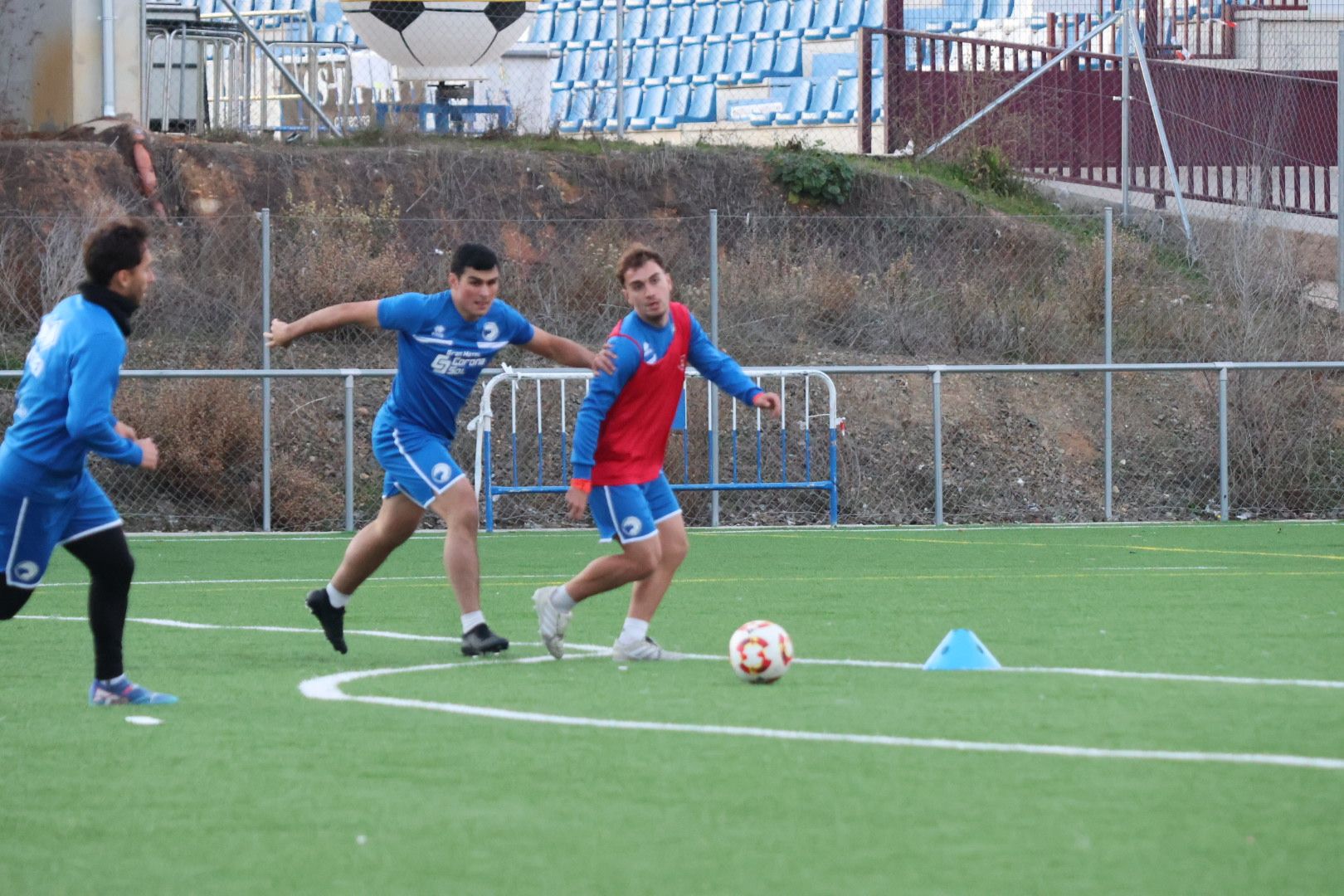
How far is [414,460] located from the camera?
28.5 feet

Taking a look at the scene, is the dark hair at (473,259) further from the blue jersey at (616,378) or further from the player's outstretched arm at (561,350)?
the blue jersey at (616,378)

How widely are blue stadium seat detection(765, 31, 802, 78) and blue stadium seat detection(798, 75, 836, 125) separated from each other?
1020mm

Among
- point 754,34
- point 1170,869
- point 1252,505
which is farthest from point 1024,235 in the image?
point 1170,869

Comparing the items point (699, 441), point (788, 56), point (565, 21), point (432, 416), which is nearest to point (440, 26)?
point (788, 56)

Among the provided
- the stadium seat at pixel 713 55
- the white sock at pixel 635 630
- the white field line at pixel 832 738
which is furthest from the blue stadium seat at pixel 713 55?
the white field line at pixel 832 738

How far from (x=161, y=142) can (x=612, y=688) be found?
1687 centimetres

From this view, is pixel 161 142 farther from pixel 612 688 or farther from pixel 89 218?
pixel 612 688

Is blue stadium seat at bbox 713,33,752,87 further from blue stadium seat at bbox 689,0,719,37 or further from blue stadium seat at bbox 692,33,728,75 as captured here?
blue stadium seat at bbox 689,0,719,37

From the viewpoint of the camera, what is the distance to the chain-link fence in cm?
1814

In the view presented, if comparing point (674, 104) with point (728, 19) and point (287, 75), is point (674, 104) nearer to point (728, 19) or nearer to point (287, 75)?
point (728, 19)

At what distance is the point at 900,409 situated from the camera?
20.7 m

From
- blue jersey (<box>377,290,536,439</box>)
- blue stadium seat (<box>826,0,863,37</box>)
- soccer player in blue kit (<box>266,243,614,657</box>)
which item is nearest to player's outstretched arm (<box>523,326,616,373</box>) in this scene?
soccer player in blue kit (<box>266,243,614,657</box>)

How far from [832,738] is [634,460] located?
259 cm

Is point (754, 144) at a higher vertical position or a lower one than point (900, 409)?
higher
